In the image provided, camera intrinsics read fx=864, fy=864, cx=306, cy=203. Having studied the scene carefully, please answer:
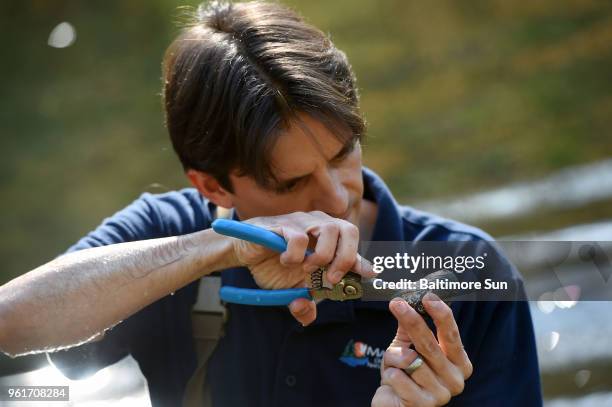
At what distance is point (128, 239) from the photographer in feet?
6.41

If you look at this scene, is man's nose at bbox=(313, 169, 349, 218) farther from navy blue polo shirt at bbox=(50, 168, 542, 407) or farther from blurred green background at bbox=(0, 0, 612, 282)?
blurred green background at bbox=(0, 0, 612, 282)

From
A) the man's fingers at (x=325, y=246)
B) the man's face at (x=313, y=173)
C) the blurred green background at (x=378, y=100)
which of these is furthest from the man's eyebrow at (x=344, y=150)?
the blurred green background at (x=378, y=100)

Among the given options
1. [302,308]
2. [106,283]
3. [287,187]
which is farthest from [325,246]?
[106,283]

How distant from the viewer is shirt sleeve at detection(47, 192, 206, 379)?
181 cm

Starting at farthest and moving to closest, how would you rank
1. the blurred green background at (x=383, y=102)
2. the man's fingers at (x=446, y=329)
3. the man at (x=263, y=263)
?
the blurred green background at (x=383, y=102) → the man at (x=263, y=263) → the man's fingers at (x=446, y=329)

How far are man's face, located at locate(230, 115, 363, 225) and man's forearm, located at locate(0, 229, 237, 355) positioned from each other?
208 mm

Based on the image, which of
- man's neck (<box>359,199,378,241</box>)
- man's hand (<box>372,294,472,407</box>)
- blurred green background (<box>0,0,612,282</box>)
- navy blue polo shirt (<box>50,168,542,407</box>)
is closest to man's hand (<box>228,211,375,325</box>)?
man's hand (<box>372,294,472,407</box>)

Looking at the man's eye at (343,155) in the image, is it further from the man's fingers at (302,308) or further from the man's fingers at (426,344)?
the man's fingers at (426,344)

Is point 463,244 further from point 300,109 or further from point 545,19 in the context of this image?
point 545,19

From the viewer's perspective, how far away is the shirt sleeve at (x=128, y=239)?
181 cm

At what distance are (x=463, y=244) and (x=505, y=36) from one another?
3.47m

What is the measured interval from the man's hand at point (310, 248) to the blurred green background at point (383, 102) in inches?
92.9

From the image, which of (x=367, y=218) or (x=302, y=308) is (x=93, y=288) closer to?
(x=302, y=308)

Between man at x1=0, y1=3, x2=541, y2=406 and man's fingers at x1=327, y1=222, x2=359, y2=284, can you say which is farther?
man at x1=0, y1=3, x2=541, y2=406
